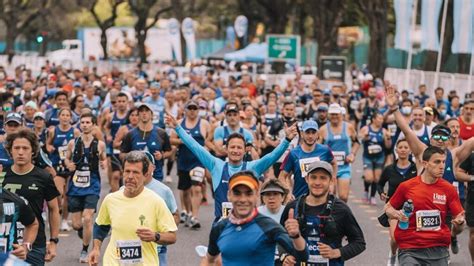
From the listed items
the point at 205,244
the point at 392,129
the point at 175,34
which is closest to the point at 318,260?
the point at 205,244

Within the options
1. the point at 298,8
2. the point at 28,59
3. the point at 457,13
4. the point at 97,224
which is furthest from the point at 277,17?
the point at 97,224

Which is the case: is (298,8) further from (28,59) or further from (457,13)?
(457,13)

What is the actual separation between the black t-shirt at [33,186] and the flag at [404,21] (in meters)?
32.4

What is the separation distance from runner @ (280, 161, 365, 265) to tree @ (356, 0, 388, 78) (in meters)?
40.8

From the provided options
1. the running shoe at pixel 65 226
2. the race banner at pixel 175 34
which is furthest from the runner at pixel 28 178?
the race banner at pixel 175 34

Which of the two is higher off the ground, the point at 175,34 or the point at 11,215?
the point at 11,215

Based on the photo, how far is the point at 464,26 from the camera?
110ft

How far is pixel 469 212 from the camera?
13406mm

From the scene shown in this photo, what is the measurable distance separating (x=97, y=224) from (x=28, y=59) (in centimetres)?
5894

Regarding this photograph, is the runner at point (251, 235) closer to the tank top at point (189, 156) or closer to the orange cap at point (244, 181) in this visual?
the orange cap at point (244, 181)

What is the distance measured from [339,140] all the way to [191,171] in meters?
2.06

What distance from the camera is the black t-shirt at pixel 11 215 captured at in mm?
8945

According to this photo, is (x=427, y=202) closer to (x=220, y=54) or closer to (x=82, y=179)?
(x=82, y=179)

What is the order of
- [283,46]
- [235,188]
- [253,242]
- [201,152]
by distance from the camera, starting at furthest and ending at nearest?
[283,46] → [201,152] → [253,242] → [235,188]
